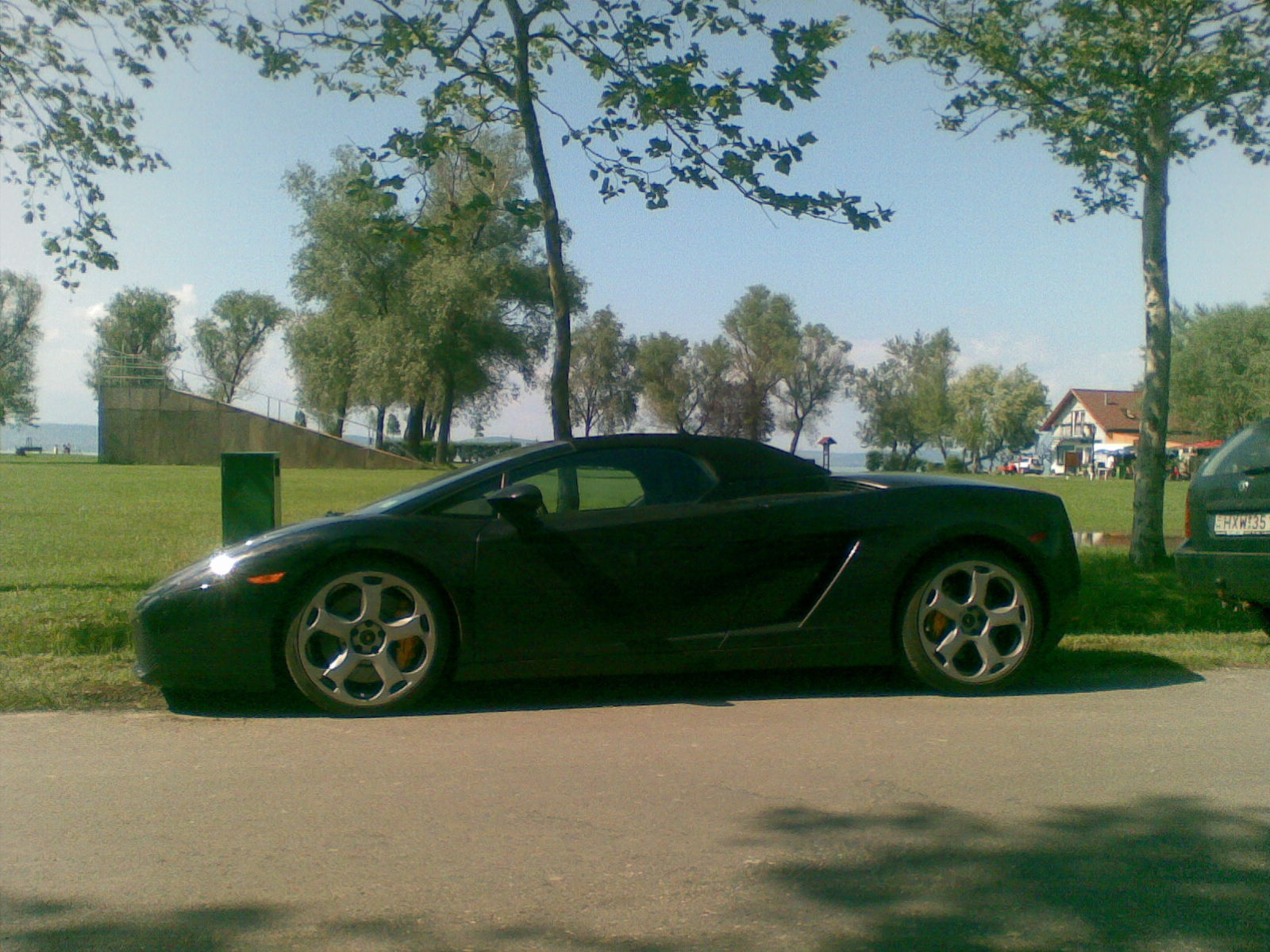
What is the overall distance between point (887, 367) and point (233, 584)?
3792 inches

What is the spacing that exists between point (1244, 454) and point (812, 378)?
66.4 m

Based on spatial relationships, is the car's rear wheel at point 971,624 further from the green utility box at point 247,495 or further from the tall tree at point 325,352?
the tall tree at point 325,352

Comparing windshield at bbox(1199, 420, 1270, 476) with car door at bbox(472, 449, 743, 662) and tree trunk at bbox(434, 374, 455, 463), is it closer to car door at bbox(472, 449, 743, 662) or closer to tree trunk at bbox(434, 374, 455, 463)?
car door at bbox(472, 449, 743, 662)

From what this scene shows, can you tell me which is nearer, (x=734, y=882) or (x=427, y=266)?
(x=734, y=882)

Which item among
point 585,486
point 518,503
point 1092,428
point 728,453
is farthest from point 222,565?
point 1092,428

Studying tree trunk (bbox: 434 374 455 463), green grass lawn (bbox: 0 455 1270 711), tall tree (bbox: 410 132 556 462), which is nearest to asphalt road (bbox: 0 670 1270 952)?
green grass lawn (bbox: 0 455 1270 711)

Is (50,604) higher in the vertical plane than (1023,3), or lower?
lower

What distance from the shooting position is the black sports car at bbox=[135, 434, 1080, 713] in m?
5.30

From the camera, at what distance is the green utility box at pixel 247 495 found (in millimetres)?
8477

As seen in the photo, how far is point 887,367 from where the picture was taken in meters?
98.2

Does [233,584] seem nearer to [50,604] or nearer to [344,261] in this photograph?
[50,604]

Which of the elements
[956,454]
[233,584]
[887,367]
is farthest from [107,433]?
[956,454]

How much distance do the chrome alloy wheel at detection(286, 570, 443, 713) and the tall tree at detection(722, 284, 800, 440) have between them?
63619mm

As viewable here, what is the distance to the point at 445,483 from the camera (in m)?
5.76
